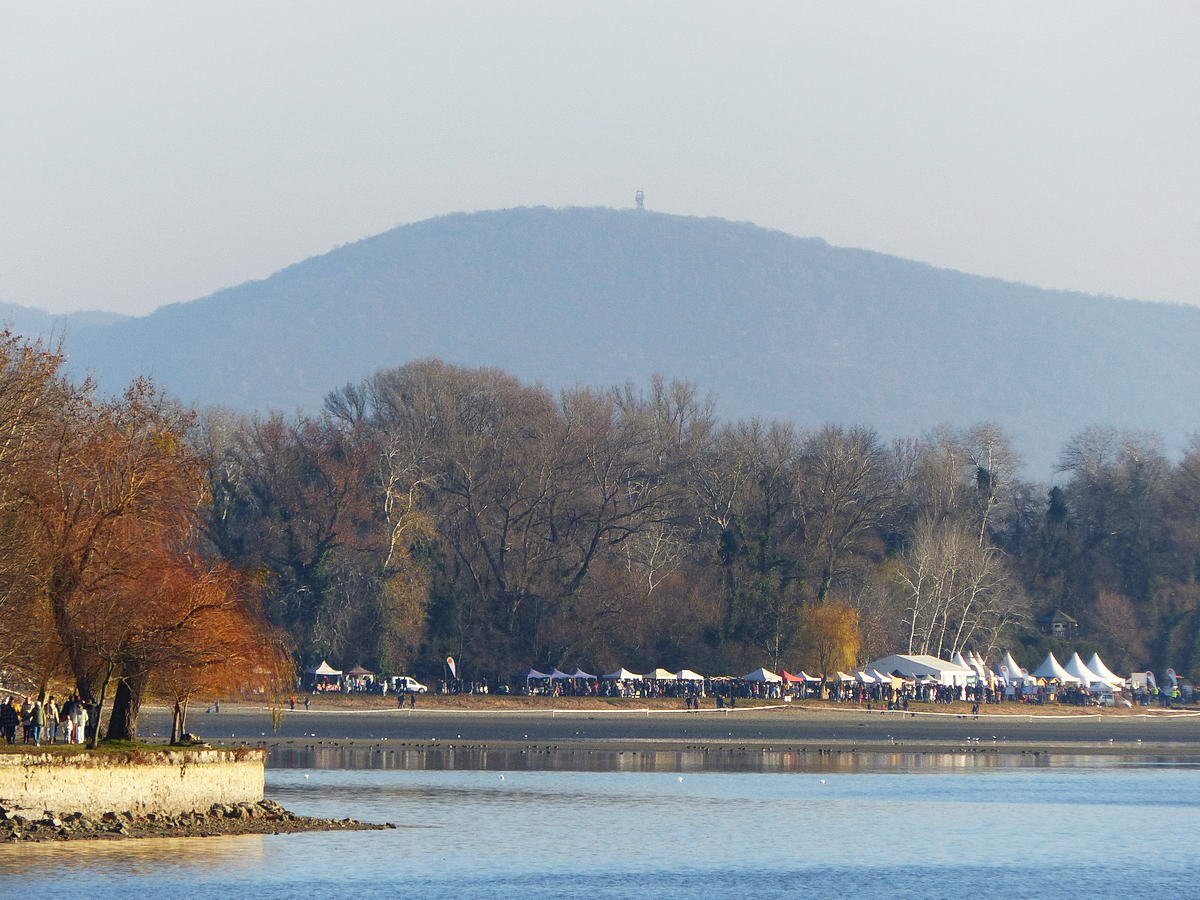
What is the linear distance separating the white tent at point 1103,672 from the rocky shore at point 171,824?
76.6 metres

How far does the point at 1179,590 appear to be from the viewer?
397 feet

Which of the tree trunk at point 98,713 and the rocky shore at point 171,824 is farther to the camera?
the tree trunk at point 98,713

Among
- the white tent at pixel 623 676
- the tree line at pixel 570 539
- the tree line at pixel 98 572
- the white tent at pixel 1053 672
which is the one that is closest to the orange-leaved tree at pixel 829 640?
the tree line at pixel 570 539

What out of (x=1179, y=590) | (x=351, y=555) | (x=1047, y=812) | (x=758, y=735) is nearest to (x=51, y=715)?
(x=1047, y=812)

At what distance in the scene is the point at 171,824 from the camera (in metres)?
38.2

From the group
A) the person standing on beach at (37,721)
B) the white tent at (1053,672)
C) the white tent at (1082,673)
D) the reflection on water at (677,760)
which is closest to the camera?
the person standing on beach at (37,721)

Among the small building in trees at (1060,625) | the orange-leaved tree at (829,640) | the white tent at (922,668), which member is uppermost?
the small building in trees at (1060,625)

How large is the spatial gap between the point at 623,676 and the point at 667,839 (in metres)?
55.2

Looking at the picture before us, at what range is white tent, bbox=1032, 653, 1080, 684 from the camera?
10906cm

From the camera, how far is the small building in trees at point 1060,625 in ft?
396

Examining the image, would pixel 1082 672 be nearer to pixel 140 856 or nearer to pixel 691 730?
pixel 691 730

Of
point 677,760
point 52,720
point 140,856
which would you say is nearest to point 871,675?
point 677,760

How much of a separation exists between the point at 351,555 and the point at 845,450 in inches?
1163

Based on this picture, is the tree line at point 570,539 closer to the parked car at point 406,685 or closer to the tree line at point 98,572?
the parked car at point 406,685
